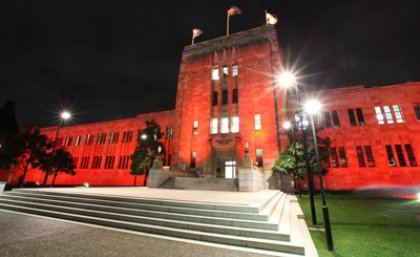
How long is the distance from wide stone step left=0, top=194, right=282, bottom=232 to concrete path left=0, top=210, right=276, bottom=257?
3.50 ft

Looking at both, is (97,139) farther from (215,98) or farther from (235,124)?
(235,124)

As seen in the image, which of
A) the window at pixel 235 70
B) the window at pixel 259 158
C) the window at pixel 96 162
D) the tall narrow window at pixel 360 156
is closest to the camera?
the tall narrow window at pixel 360 156

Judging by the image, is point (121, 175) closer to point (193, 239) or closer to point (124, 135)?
point (124, 135)

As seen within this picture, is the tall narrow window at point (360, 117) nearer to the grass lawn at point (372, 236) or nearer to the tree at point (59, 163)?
the grass lawn at point (372, 236)

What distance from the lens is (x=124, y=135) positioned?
1283 inches

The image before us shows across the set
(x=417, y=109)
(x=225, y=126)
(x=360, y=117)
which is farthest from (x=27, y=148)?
(x=417, y=109)

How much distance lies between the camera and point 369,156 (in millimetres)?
19219

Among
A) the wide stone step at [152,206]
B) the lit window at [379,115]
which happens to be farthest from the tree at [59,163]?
the lit window at [379,115]

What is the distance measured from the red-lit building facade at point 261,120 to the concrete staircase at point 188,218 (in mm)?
13394

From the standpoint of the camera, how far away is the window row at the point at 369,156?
→ 1795 cm

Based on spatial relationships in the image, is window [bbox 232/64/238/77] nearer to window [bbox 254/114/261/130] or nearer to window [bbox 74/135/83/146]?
window [bbox 254/114/261/130]

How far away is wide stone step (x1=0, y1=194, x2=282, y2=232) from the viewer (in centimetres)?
560

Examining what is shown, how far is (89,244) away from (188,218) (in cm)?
296

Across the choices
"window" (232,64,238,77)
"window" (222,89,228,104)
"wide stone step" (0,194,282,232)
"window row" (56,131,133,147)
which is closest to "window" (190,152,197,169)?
"window" (222,89,228,104)
